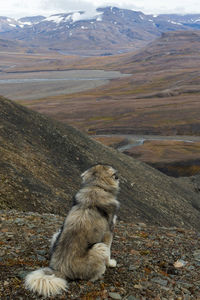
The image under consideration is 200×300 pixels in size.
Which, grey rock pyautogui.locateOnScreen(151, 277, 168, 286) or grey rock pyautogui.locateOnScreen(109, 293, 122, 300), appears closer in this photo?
grey rock pyautogui.locateOnScreen(109, 293, 122, 300)

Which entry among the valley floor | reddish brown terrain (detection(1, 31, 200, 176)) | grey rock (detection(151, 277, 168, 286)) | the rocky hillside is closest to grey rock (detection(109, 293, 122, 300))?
the valley floor

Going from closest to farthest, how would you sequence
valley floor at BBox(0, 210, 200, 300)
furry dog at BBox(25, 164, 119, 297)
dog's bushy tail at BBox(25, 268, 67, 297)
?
dog's bushy tail at BBox(25, 268, 67, 297) → furry dog at BBox(25, 164, 119, 297) → valley floor at BBox(0, 210, 200, 300)

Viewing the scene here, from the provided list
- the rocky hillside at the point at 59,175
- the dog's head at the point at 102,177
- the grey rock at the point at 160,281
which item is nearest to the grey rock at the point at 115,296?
the grey rock at the point at 160,281

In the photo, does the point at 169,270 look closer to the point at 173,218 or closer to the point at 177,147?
the point at 173,218

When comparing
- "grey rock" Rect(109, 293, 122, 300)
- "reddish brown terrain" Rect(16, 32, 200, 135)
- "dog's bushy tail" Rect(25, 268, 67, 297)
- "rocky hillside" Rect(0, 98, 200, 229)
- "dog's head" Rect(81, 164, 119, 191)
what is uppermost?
"dog's head" Rect(81, 164, 119, 191)

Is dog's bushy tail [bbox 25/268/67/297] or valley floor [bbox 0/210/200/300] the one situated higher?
dog's bushy tail [bbox 25/268/67/297]

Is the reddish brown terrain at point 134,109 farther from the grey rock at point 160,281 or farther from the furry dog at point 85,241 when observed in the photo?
the furry dog at point 85,241

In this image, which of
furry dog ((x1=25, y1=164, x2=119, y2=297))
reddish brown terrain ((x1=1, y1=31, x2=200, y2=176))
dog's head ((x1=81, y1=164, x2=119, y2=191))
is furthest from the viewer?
reddish brown terrain ((x1=1, y1=31, x2=200, y2=176))

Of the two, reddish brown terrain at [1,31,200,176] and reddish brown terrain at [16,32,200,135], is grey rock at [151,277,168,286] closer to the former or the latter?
reddish brown terrain at [1,31,200,176]
